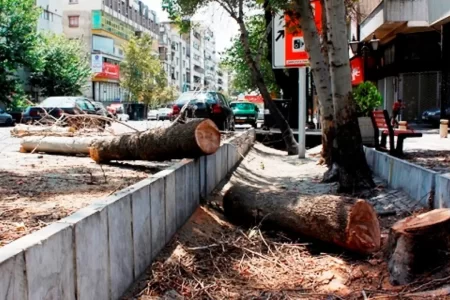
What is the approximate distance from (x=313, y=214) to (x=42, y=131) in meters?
7.89

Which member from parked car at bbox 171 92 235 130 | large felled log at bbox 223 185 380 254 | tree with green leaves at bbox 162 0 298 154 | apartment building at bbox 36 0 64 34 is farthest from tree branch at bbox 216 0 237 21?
apartment building at bbox 36 0 64 34

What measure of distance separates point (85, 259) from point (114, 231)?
0.54 m

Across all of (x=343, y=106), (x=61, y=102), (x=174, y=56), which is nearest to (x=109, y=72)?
(x=174, y=56)

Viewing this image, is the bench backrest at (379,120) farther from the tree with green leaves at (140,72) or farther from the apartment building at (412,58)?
the tree with green leaves at (140,72)

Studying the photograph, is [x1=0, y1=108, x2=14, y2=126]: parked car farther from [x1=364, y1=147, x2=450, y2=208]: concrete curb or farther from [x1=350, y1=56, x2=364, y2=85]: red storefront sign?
[x1=364, y1=147, x2=450, y2=208]: concrete curb

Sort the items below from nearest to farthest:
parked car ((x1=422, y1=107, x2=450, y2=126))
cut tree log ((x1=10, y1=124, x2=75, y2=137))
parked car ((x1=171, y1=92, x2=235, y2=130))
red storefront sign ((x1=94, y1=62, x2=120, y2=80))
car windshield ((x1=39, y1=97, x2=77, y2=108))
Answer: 1. cut tree log ((x1=10, y1=124, x2=75, y2=137))
2. parked car ((x1=171, y1=92, x2=235, y2=130))
3. car windshield ((x1=39, y1=97, x2=77, y2=108))
4. parked car ((x1=422, y1=107, x2=450, y2=126))
5. red storefront sign ((x1=94, y1=62, x2=120, y2=80))

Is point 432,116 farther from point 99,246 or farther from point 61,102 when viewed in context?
point 99,246

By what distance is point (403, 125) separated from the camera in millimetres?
17875

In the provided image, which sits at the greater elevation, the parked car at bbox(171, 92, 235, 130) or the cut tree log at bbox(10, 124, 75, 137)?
the parked car at bbox(171, 92, 235, 130)

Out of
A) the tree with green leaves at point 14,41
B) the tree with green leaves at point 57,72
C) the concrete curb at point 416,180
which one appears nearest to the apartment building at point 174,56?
the tree with green leaves at point 57,72

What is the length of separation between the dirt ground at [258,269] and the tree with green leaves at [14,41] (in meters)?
30.0

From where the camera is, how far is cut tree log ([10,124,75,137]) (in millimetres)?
11938

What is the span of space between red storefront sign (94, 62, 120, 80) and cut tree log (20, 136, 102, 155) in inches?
2082

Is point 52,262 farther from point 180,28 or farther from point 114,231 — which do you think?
point 180,28
